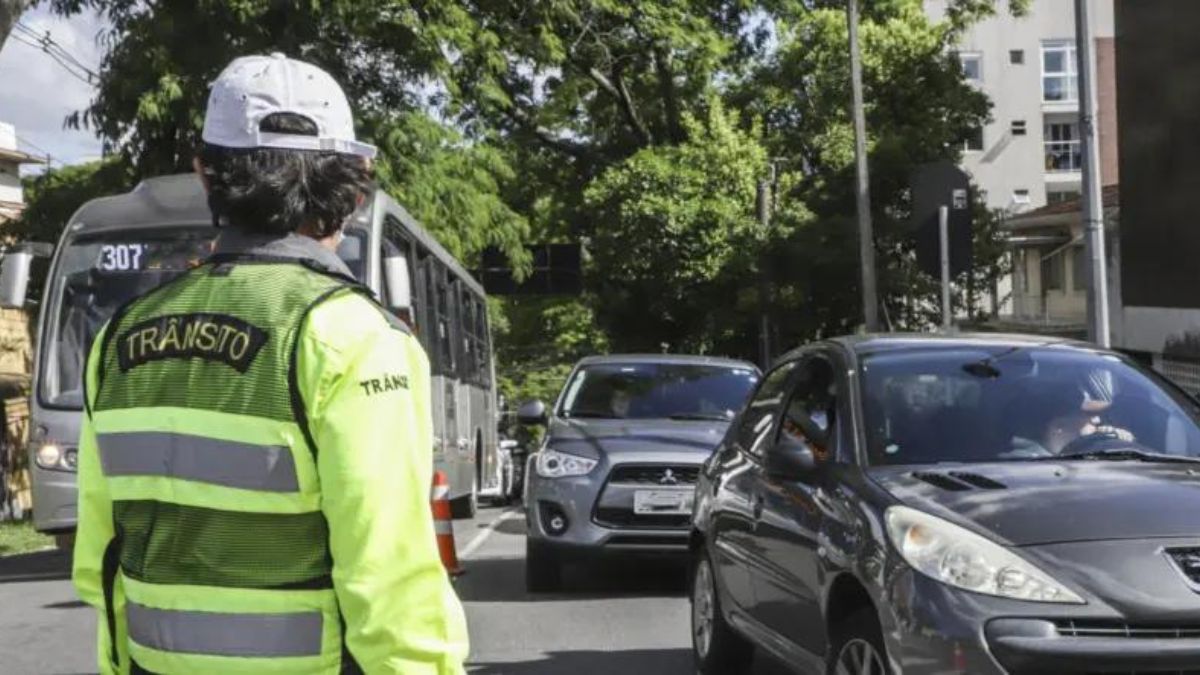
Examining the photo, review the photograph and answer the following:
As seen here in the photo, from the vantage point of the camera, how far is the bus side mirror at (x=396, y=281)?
13.3 meters

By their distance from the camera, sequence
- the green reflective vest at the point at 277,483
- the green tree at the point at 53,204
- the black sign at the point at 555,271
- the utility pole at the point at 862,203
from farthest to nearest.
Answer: the black sign at the point at 555,271 → the utility pole at the point at 862,203 → the green tree at the point at 53,204 → the green reflective vest at the point at 277,483

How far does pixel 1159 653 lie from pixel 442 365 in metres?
12.4

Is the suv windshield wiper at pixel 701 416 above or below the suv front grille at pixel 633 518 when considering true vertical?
above

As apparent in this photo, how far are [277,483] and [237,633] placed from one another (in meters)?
0.22

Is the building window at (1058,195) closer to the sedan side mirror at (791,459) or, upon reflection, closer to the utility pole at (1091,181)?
the utility pole at (1091,181)

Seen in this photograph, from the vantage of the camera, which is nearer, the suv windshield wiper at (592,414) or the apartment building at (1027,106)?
the suv windshield wiper at (592,414)

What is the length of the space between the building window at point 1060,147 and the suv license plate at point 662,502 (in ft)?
197

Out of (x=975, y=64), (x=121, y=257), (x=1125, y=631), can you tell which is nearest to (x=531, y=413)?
(x=121, y=257)

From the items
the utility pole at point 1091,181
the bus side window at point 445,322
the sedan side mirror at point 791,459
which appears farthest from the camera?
the bus side window at point 445,322

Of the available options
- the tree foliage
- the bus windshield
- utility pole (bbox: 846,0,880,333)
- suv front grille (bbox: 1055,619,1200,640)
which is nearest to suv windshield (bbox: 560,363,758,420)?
the bus windshield

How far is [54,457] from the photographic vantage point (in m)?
13.8

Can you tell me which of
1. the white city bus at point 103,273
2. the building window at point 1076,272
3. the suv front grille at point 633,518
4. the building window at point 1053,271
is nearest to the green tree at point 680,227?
the building window at point 1076,272

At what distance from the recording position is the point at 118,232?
1388 centimetres

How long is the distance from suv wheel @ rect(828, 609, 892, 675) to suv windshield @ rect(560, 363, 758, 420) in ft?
22.4
